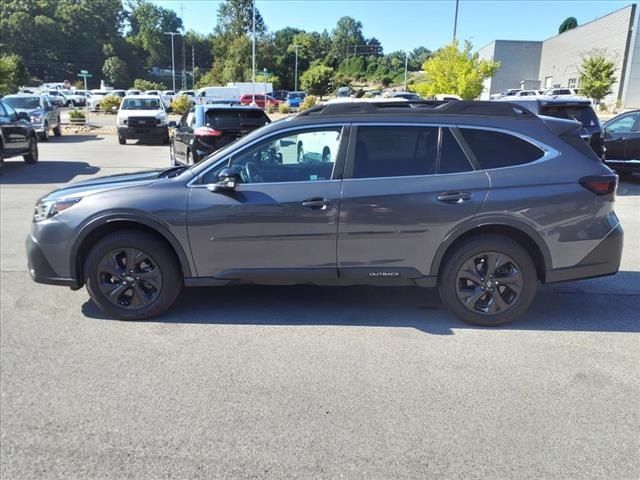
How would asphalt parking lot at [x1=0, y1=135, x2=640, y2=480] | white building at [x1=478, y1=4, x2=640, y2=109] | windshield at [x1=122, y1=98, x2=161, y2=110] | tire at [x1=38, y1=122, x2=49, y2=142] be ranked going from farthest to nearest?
white building at [x1=478, y1=4, x2=640, y2=109], windshield at [x1=122, y1=98, x2=161, y2=110], tire at [x1=38, y1=122, x2=49, y2=142], asphalt parking lot at [x1=0, y1=135, x2=640, y2=480]

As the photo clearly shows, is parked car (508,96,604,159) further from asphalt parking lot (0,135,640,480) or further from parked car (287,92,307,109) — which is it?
parked car (287,92,307,109)

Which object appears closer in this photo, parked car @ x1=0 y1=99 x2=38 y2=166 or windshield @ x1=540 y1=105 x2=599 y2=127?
windshield @ x1=540 y1=105 x2=599 y2=127

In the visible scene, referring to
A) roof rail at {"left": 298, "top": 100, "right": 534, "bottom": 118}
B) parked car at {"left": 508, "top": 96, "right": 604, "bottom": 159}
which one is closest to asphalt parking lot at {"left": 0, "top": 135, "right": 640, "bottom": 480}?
roof rail at {"left": 298, "top": 100, "right": 534, "bottom": 118}

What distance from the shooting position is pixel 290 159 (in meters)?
4.41

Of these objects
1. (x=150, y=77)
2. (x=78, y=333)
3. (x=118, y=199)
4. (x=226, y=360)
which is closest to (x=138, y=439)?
(x=226, y=360)

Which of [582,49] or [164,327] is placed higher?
[582,49]

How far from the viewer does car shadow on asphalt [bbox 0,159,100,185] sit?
39.6 ft

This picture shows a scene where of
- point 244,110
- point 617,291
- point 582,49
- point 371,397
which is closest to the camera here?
point 371,397

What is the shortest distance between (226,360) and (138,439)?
0.98m

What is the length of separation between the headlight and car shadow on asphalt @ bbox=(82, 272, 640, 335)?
0.89 metres

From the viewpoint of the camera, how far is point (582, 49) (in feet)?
181

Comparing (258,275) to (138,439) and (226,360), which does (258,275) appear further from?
(138,439)

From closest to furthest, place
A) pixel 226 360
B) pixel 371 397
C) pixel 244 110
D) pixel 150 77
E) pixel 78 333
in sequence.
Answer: pixel 371 397, pixel 226 360, pixel 78 333, pixel 244 110, pixel 150 77

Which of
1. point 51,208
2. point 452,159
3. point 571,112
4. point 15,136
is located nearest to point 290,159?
A: point 452,159
